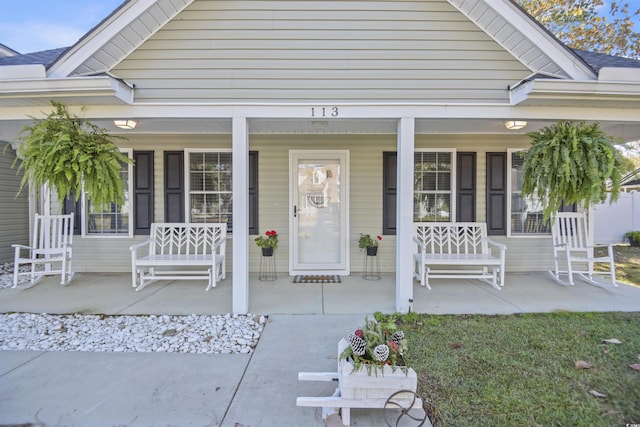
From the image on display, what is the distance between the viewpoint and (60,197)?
3178 millimetres

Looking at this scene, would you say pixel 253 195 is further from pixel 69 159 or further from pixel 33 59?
pixel 33 59

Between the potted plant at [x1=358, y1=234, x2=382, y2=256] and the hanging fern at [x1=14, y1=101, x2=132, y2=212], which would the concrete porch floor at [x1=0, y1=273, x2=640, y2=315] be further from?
the hanging fern at [x1=14, y1=101, x2=132, y2=212]

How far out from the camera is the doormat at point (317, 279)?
4954 mm

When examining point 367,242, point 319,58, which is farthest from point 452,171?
point 319,58

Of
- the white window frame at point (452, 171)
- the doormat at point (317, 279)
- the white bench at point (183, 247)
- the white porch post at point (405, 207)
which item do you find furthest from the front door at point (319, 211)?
the white porch post at point (405, 207)

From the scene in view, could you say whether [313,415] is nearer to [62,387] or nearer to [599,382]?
[62,387]

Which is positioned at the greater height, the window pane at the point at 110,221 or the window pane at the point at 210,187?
the window pane at the point at 210,187

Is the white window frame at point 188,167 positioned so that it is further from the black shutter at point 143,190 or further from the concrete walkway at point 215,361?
the concrete walkway at point 215,361

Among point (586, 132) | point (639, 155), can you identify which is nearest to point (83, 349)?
point (586, 132)

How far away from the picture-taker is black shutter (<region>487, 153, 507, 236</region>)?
540cm

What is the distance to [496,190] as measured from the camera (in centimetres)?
541

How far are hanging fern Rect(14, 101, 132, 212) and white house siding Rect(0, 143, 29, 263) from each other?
14.3 feet

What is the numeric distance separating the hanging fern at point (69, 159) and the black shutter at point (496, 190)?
17.6 ft

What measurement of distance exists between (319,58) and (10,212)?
6943mm
